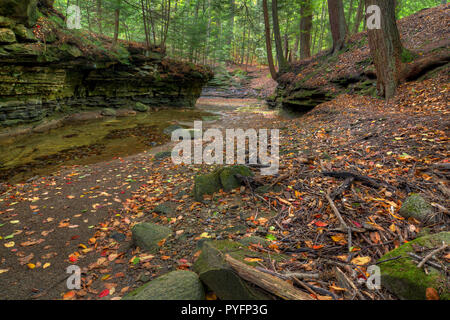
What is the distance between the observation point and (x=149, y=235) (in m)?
3.35

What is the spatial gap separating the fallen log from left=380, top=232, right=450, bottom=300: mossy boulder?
0.67m

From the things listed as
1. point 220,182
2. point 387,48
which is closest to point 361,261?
point 220,182

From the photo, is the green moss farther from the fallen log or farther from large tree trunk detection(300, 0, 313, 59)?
the fallen log

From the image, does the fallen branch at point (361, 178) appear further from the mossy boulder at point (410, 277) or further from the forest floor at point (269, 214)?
the mossy boulder at point (410, 277)

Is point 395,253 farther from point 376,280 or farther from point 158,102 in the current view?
point 158,102

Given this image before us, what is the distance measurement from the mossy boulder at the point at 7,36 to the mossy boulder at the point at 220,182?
10.7 meters

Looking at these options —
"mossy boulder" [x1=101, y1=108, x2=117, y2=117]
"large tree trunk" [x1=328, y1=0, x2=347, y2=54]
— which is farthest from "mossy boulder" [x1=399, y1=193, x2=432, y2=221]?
"mossy boulder" [x1=101, y1=108, x2=117, y2=117]

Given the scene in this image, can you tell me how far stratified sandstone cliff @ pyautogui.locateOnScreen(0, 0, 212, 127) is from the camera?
9.77 metres

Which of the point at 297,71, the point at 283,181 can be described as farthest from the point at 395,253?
the point at 297,71

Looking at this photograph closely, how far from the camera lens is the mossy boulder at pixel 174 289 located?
1.98 metres

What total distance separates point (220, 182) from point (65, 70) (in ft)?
44.5

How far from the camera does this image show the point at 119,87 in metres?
17.6

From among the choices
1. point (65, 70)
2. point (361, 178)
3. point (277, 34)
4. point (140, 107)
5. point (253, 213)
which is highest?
point (277, 34)

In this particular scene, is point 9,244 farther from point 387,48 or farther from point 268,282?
point 387,48
